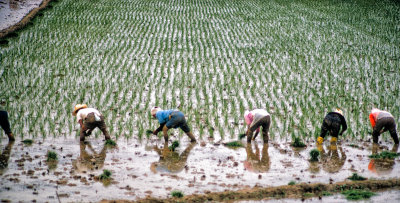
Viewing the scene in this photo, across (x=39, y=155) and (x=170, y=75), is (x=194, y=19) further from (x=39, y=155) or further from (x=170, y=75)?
(x=39, y=155)

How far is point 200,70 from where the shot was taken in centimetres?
1470

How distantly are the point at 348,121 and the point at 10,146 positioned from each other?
7.12m

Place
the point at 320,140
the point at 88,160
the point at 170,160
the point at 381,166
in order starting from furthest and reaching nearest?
the point at 320,140 → the point at 170,160 → the point at 88,160 → the point at 381,166

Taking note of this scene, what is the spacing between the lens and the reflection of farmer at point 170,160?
739 cm

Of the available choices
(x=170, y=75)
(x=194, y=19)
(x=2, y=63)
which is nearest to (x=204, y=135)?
(x=170, y=75)

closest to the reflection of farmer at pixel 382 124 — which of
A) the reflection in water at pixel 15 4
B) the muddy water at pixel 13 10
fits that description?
the muddy water at pixel 13 10

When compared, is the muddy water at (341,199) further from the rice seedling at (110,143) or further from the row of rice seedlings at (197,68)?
the rice seedling at (110,143)

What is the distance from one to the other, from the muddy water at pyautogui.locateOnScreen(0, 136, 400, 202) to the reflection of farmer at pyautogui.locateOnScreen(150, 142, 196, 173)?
0.05 ft

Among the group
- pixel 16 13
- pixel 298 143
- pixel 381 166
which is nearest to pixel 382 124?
pixel 381 166

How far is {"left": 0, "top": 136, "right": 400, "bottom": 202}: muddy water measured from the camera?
638cm

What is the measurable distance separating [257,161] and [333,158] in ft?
4.63

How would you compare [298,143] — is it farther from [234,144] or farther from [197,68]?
[197,68]

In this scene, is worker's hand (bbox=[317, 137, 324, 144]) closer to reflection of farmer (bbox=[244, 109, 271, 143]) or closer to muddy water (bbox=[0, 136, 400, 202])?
muddy water (bbox=[0, 136, 400, 202])

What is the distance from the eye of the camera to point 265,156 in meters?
8.16
